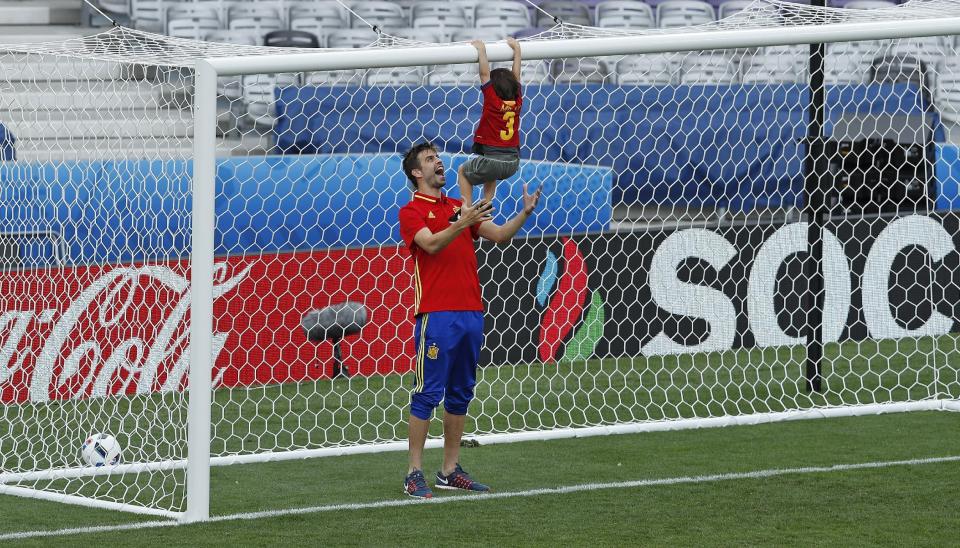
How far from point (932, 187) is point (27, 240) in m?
6.71

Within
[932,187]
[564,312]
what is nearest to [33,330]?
[564,312]

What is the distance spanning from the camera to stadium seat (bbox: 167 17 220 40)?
14.3 m

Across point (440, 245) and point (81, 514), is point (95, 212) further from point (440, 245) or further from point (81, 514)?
point (440, 245)

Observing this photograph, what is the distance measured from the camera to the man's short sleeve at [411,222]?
214 inches

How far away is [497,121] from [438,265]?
2.18ft

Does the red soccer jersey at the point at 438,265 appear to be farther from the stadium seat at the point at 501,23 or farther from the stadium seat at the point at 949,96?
the stadium seat at the point at 501,23

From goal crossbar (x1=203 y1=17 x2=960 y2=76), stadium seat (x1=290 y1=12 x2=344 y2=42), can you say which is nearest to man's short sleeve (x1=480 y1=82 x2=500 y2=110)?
goal crossbar (x1=203 y1=17 x2=960 y2=76)

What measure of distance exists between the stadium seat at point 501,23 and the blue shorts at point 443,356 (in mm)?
10274

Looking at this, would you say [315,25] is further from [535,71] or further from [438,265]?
[438,265]

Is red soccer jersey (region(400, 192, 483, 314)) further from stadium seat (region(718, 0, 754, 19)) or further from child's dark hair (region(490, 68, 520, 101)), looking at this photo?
stadium seat (region(718, 0, 754, 19))

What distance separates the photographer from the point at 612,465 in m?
6.29

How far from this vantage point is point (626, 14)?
52.6 feet

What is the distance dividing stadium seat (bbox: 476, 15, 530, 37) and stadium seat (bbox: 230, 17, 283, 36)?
2.28 m

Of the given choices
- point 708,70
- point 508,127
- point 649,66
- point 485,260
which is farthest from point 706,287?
point 708,70
